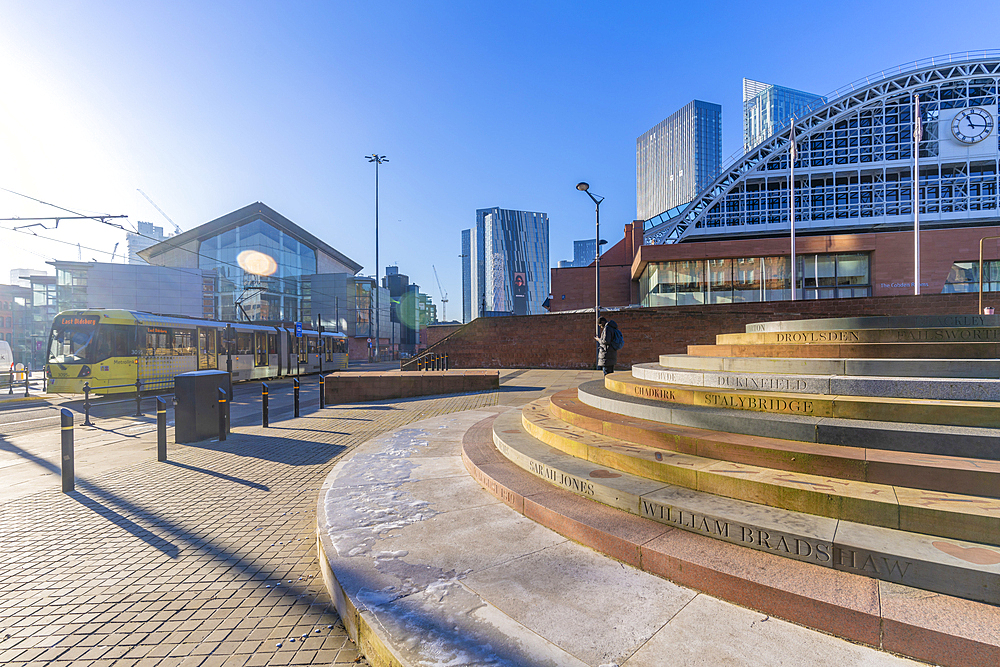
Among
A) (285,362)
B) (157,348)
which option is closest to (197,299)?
(285,362)

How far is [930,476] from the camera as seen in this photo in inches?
128

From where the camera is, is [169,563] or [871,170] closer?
[169,563]

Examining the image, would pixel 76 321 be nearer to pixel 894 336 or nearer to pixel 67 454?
pixel 67 454

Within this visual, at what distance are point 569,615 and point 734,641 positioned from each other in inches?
36.2

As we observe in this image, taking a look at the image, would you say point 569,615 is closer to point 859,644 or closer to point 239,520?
point 859,644

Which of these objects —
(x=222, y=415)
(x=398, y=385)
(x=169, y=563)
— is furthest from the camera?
(x=398, y=385)

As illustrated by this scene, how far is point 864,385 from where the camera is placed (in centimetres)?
482

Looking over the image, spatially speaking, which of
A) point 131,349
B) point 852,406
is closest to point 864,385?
point 852,406

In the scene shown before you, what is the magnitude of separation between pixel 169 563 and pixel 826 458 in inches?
231

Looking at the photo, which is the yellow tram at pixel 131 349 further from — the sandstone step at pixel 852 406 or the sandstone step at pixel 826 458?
the sandstone step at pixel 852 406

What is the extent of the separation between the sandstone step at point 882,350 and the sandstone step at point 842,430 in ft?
6.54

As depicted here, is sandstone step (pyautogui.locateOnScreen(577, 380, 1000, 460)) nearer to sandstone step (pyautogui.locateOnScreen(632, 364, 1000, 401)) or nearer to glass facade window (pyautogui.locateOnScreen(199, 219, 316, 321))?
sandstone step (pyautogui.locateOnScreen(632, 364, 1000, 401))

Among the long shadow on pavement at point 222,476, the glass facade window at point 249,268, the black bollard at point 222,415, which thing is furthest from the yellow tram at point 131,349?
the glass facade window at point 249,268

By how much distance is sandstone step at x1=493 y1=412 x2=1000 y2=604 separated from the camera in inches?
98.0
